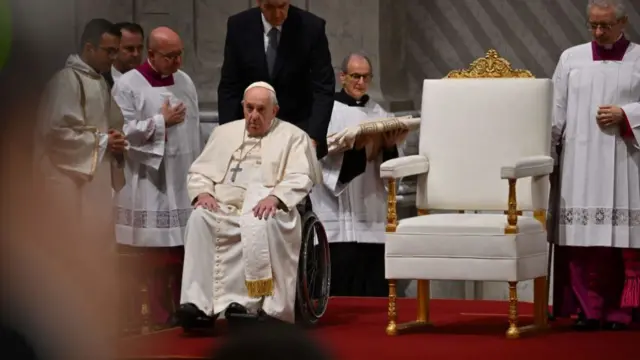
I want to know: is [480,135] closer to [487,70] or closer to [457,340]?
[487,70]

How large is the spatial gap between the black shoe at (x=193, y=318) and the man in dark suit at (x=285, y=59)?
1.14 meters

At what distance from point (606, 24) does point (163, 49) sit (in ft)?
7.97

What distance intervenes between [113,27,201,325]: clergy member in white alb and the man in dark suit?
577 millimetres

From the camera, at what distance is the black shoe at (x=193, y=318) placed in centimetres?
552

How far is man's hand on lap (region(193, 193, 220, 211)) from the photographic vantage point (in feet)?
18.5

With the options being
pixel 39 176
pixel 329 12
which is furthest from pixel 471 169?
pixel 39 176

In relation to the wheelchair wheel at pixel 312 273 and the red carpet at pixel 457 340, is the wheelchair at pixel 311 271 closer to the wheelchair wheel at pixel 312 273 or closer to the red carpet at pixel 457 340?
the wheelchair wheel at pixel 312 273

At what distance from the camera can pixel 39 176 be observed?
49 centimetres

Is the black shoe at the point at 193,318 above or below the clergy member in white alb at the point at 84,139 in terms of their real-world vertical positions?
below

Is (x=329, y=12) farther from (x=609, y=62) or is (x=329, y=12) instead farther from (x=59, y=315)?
(x=59, y=315)

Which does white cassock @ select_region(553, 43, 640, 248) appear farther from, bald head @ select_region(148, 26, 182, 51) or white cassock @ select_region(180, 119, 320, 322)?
bald head @ select_region(148, 26, 182, 51)

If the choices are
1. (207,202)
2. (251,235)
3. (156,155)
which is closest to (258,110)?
(207,202)

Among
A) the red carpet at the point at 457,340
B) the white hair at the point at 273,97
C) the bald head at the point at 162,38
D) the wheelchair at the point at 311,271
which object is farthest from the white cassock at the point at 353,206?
the white hair at the point at 273,97

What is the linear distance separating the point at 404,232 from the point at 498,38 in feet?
12.6
